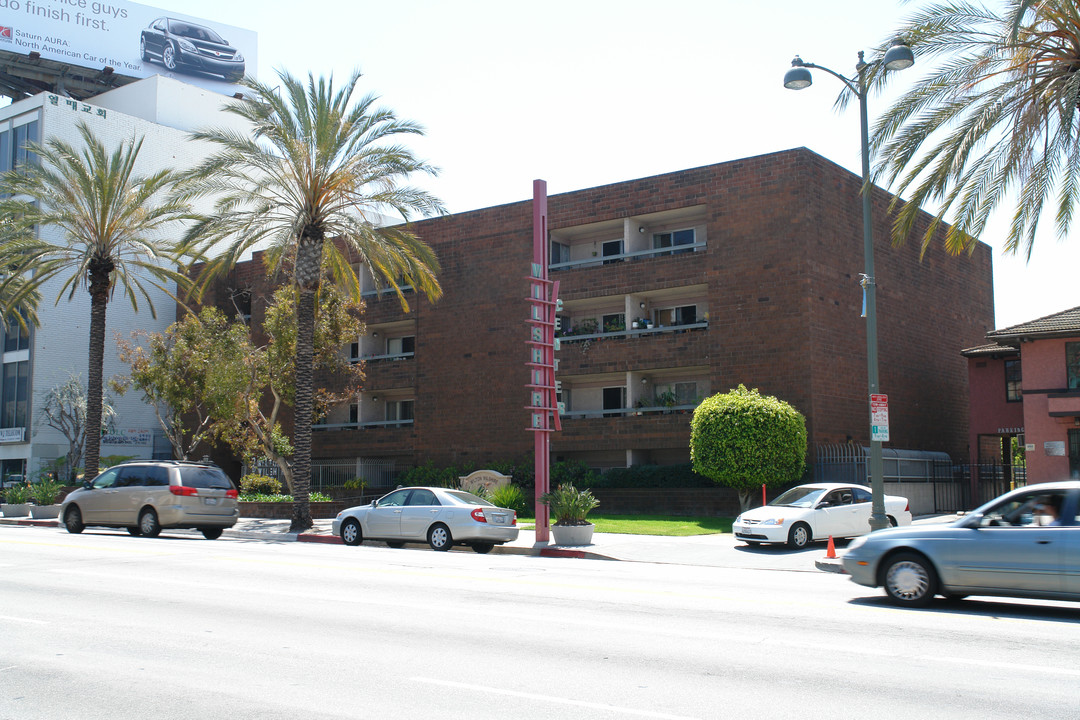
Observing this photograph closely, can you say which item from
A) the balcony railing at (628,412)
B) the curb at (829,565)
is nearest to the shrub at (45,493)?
the balcony railing at (628,412)

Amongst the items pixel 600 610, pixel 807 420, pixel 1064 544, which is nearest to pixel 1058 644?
pixel 1064 544

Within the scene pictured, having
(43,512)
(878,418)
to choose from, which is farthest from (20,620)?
(43,512)

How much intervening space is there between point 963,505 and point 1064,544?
25.1 m

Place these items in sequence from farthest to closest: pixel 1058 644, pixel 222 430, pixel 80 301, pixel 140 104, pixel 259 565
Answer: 1. pixel 140 104
2. pixel 80 301
3. pixel 222 430
4. pixel 259 565
5. pixel 1058 644

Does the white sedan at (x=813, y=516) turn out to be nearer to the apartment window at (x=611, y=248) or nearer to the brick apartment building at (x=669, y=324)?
the brick apartment building at (x=669, y=324)

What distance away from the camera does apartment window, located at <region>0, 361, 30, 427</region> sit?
4662 centimetres

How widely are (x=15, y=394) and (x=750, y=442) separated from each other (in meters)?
37.7

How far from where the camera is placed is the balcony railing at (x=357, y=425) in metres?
39.9

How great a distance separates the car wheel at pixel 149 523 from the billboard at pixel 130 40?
40167 mm

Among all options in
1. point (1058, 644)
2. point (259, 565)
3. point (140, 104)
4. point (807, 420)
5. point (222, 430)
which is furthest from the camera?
point (140, 104)

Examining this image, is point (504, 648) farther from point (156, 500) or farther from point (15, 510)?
point (15, 510)

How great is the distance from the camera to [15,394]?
47188 millimetres

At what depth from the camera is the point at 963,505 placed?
110ft

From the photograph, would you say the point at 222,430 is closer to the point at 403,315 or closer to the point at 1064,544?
the point at 403,315
